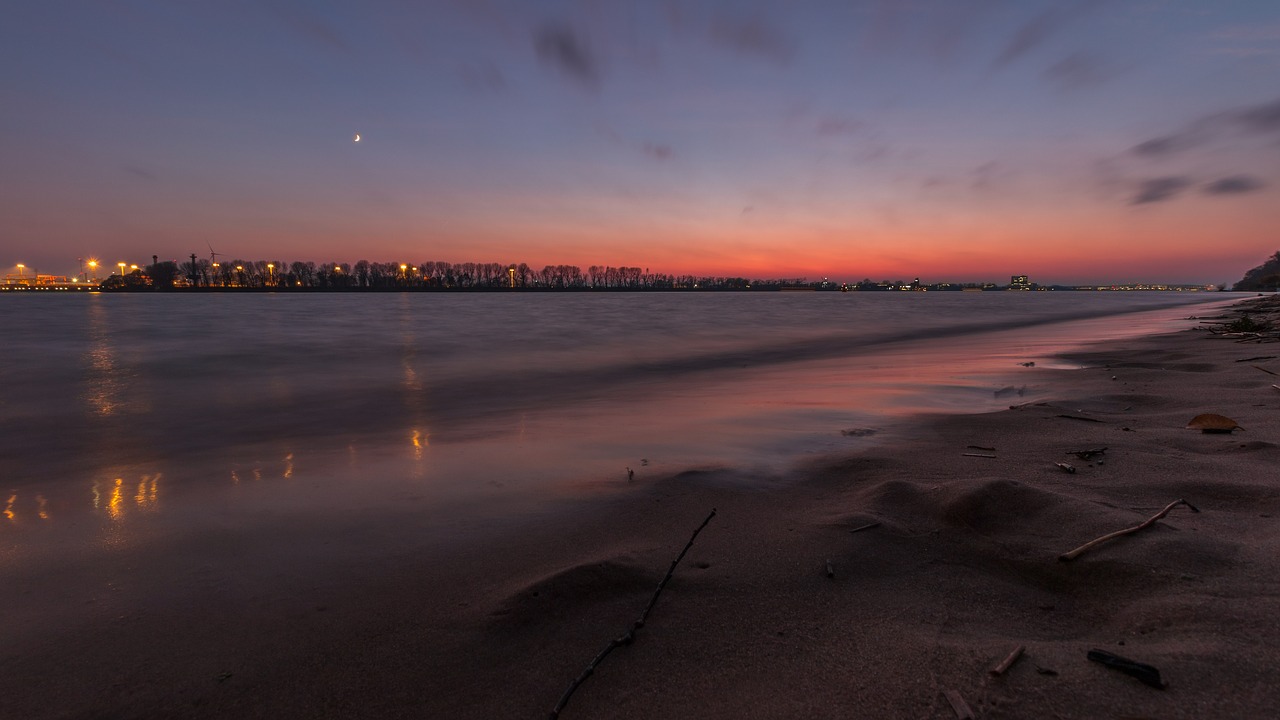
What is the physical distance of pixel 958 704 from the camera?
1660mm

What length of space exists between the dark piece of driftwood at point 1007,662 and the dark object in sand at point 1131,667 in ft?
0.64

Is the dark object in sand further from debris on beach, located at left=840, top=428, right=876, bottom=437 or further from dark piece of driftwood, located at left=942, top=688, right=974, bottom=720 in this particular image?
debris on beach, located at left=840, top=428, right=876, bottom=437

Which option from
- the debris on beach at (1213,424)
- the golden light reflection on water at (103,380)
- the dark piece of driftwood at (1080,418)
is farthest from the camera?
the golden light reflection on water at (103,380)

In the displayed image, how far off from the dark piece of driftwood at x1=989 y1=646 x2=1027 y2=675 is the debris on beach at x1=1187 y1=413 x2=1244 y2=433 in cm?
392

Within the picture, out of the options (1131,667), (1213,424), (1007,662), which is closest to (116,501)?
(1007,662)

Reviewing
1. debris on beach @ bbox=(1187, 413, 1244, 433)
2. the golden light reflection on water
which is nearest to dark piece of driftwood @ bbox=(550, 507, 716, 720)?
debris on beach @ bbox=(1187, 413, 1244, 433)

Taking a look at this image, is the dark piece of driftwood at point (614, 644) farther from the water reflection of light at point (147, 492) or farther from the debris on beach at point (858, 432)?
the water reflection of light at point (147, 492)

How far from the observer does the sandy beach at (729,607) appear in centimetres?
183

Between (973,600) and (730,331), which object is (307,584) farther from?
(730,331)

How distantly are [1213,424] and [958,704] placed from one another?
4.31 m

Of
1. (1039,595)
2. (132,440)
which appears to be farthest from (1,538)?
(1039,595)

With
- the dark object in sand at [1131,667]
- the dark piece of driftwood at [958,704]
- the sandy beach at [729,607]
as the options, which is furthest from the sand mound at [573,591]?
the dark object in sand at [1131,667]

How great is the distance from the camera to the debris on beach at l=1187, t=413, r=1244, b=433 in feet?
13.9

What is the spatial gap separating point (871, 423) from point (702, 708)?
5.06m
